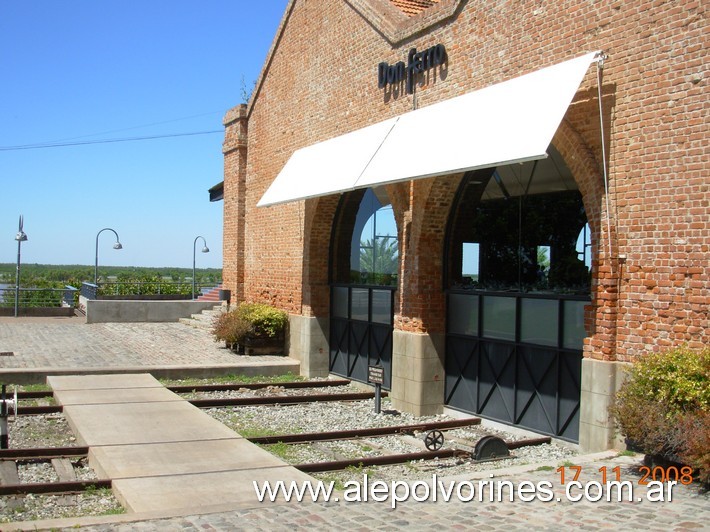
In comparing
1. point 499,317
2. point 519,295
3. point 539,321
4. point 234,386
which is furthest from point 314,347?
point 539,321

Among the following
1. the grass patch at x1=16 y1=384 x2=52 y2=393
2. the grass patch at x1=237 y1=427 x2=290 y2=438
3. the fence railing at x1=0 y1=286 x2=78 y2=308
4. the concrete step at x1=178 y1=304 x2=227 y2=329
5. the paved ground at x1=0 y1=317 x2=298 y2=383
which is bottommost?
the grass patch at x1=237 y1=427 x2=290 y2=438

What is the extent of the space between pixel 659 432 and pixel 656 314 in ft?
6.34

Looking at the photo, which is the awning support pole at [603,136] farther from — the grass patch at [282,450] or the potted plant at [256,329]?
the potted plant at [256,329]

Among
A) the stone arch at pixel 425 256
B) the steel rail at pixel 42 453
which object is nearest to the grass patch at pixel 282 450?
the steel rail at pixel 42 453

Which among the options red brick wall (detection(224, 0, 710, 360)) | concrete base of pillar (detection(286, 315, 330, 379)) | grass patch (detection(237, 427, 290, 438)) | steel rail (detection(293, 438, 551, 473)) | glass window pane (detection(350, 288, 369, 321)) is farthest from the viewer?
concrete base of pillar (detection(286, 315, 330, 379))

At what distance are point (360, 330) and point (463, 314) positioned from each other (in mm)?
3967

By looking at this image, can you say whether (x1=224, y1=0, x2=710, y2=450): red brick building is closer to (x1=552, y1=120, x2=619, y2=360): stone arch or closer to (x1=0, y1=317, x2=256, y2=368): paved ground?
(x1=552, y1=120, x2=619, y2=360): stone arch

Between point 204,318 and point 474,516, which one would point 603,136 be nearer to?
point 474,516

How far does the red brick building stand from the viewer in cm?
995

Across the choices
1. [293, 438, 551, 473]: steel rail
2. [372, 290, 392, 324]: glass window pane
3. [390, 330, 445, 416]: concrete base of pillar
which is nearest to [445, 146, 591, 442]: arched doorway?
[390, 330, 445, 416]: concrete base of pillar

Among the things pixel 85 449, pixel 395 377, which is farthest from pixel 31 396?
pixel 395 377

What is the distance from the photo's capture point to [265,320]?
776 inches

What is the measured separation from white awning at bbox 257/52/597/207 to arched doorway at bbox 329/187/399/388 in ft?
5.80

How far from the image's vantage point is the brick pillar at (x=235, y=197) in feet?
74.6
